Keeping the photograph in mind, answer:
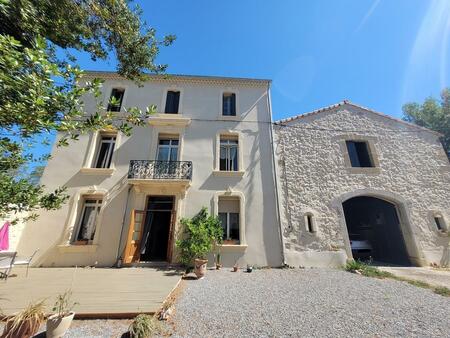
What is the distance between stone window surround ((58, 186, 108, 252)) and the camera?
6.90 meters

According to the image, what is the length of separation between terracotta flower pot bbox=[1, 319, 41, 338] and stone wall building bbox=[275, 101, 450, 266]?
6992mm

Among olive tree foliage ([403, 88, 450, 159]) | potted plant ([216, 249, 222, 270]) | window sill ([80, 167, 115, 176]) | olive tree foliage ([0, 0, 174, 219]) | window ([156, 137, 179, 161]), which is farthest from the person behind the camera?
olive tree foliage ([403, 88, 450, 159])

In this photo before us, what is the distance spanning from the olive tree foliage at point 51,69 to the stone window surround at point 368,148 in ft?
28.2

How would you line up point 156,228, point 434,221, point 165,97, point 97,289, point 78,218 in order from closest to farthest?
point 97,289
point 78,218
point 434,221
point 156,228
point 165,97

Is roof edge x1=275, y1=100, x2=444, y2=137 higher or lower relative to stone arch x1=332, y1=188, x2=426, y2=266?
higher

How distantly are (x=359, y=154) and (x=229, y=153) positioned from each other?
6445mm

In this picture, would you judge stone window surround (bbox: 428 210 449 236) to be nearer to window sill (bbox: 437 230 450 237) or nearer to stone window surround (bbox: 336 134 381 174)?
window sill (bbox: 437 230 450 237)

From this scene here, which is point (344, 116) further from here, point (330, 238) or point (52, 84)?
point (52, 84)

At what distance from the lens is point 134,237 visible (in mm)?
7266

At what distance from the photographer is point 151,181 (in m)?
7.44

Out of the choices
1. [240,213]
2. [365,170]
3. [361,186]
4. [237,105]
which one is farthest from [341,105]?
[240,213]

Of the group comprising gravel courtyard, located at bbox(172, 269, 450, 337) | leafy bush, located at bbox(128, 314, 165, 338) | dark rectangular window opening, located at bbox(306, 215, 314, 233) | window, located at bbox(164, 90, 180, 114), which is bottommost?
gravel courtyard, located at bbox(172, 269, 450, 337)

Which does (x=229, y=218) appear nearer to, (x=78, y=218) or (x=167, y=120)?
(x=167, y=120)

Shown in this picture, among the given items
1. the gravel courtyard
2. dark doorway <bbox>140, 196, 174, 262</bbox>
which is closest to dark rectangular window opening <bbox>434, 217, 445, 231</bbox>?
the gravel courtyard
